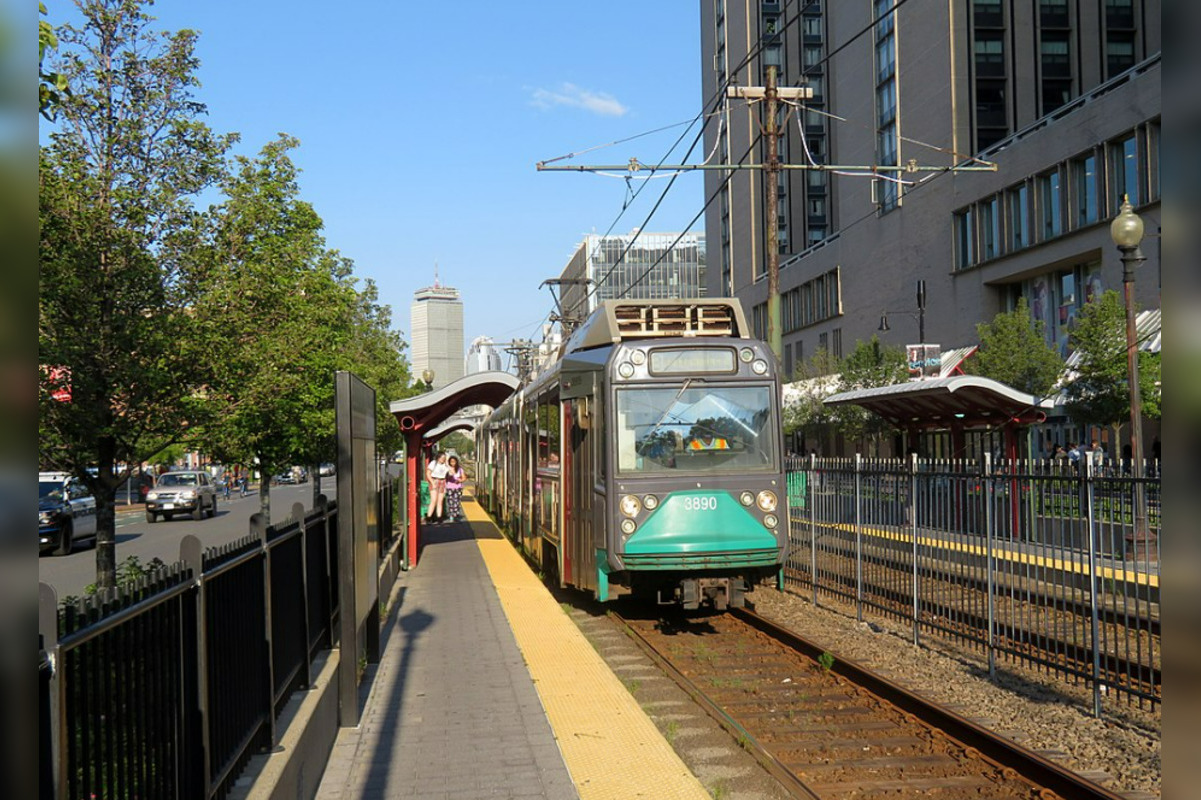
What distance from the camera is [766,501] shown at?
12492 mm

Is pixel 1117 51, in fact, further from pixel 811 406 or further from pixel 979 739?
pixel 979 739

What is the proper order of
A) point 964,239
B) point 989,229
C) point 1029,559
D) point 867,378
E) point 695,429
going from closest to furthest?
point 1029,559 → point 695,429 → point 867,378 → point 989,229 → point 964,239

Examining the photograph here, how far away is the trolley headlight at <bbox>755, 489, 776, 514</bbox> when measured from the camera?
12469 mm

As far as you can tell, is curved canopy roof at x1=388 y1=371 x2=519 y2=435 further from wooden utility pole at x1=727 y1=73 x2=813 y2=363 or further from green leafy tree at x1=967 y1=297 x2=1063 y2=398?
green leafy tree at x1=967 y1=297 x2=1063 y2=398

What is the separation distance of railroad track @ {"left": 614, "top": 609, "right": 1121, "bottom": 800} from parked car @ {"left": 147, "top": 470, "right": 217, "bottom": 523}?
3342 centimetres

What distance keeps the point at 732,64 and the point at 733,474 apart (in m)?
64.4

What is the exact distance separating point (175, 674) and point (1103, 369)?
25642mm

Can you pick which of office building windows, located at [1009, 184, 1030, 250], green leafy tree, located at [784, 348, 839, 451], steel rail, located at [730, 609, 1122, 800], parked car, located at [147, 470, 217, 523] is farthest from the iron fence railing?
parked car, located at [147, 470, 217, 523]

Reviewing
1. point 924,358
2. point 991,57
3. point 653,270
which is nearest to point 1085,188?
point 924,358

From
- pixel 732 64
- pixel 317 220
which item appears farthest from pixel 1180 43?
pixel 732 64

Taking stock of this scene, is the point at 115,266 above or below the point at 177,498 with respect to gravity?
above

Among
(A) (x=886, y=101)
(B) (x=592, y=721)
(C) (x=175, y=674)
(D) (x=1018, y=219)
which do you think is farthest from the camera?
(A) (x=886, y=101)

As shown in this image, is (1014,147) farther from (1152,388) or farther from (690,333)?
(690,333)

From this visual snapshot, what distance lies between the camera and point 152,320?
1009 centimetres
